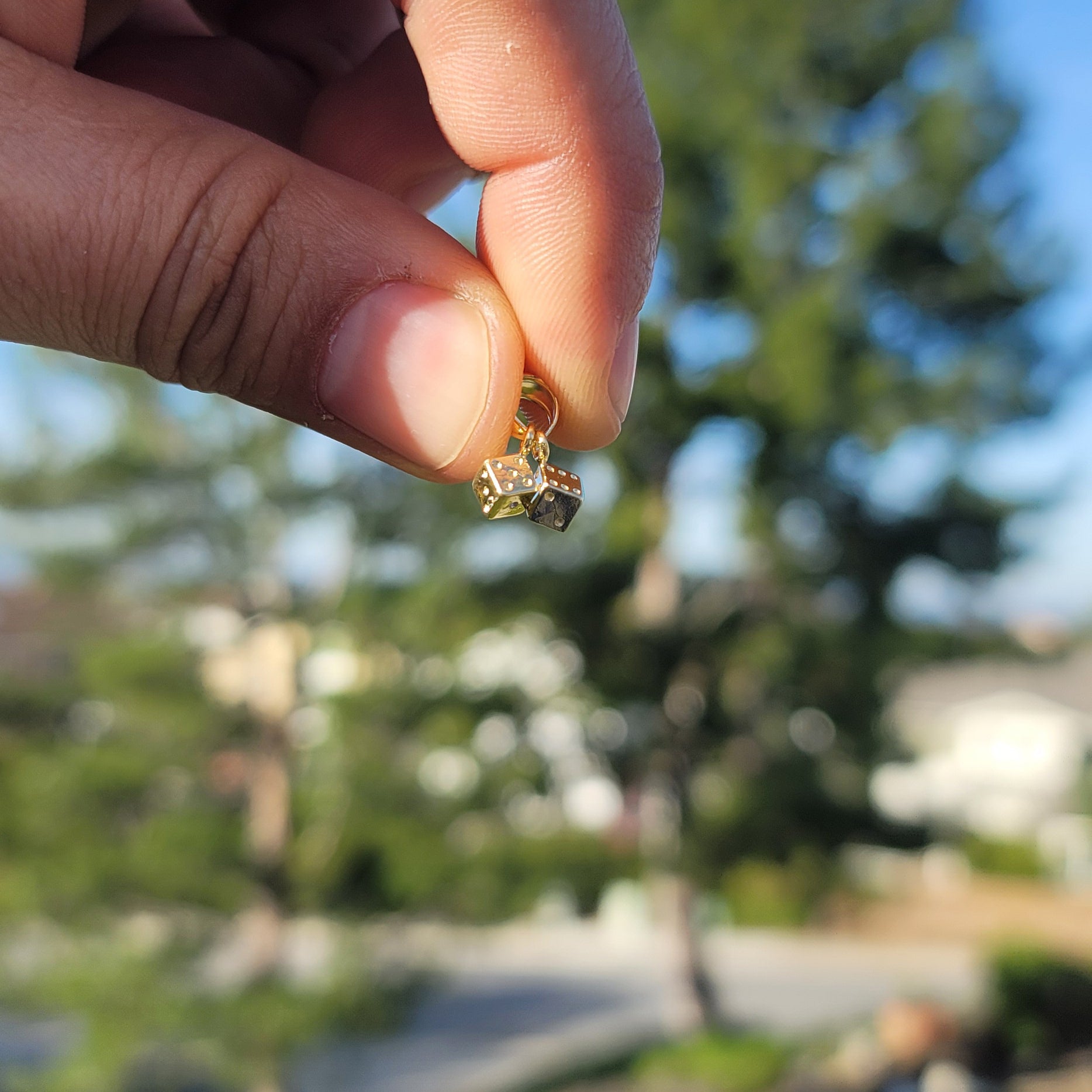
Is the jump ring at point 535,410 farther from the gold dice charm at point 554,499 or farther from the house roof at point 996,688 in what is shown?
the house roof at point 996,688

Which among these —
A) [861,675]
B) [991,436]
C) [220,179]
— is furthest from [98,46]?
[991,436]

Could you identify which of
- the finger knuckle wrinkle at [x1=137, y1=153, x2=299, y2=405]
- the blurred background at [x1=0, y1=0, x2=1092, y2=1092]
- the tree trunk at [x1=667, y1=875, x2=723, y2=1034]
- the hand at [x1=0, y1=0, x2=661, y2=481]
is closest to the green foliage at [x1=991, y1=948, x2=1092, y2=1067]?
the blurred background at [x1=0, y1=0, x2=1092, y2=1092]

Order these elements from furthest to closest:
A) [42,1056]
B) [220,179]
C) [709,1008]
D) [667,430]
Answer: [42,1056] → [709,1008] → [667,430] → [220,179]

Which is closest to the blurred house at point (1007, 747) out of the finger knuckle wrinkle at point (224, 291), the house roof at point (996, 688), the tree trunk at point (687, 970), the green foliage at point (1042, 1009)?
the house roof at point (996, 688)

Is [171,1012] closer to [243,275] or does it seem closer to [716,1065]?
[716,1065]

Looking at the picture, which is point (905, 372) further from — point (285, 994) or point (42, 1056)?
point (42, 1056)

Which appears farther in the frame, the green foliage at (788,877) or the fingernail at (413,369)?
the green foliage at (788,877)

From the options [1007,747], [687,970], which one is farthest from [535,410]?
[1007,747]
